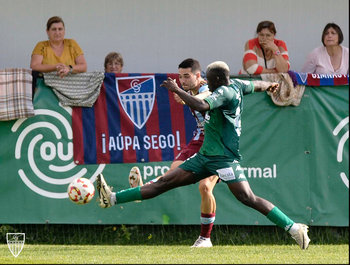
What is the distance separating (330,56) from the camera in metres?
9.93

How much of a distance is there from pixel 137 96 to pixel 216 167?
2649 millimetres

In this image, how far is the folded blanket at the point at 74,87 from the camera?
29.2 feet

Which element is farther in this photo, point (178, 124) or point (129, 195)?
point (178, 124)

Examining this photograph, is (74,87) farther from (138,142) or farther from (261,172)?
(261,172)

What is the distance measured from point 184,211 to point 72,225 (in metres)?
1.57

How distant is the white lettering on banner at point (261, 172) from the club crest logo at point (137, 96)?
1564 mm

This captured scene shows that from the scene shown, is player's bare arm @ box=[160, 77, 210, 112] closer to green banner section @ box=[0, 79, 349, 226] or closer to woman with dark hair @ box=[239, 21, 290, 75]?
green banner section @ box=[0, 79, 349, 226]

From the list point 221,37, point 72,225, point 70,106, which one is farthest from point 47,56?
point 221,37

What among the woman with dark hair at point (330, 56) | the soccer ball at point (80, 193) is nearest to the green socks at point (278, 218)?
the soccer ball at point (80, 193)

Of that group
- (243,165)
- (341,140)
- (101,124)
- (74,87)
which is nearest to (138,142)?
(101,124)

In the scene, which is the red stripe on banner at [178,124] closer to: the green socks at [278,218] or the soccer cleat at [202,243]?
the soccer cleat at [202,243]

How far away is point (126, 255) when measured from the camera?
23.5 ft

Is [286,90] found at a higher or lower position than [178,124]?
higher

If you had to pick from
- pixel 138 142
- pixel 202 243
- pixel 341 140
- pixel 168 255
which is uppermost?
Result: pixel 138 142
